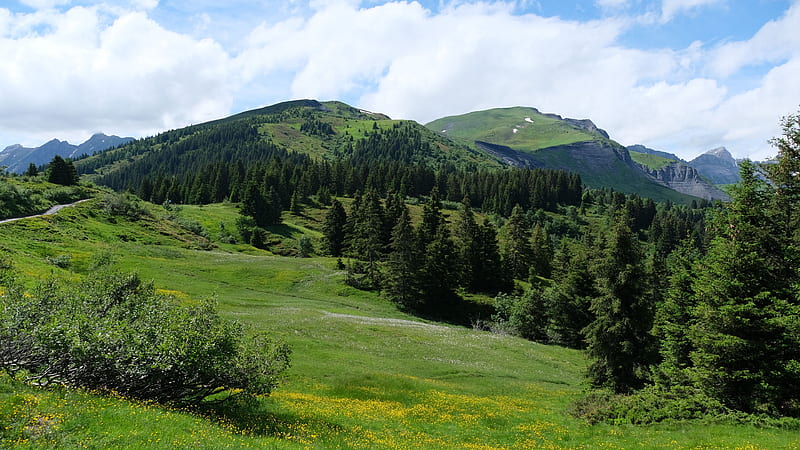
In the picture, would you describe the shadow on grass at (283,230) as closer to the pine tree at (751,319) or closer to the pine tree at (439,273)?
the pine tree at (439,273)

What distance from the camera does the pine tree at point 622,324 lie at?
101 feet

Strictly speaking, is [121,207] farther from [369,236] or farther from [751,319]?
[751,319]

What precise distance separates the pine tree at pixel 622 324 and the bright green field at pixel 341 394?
4.06 meters

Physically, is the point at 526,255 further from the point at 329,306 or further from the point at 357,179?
the point at 357,179

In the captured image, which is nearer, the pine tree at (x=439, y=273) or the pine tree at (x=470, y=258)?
the pine tree at (x=439, y=273)

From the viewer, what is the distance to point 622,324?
30.6m

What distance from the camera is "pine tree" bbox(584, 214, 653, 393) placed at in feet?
101

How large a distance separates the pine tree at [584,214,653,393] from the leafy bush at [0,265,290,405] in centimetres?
2447

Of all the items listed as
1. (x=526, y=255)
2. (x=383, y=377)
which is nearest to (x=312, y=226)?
(x=526, y=255)

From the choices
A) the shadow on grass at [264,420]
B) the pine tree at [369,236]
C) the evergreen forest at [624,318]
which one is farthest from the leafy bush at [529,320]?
the shadow on grass at [264,420]

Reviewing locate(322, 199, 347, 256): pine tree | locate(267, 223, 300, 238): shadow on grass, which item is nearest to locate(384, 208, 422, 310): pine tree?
locate(322, 199, 347, 256): pine tree

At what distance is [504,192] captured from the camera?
655 ft

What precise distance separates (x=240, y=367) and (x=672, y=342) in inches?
1248

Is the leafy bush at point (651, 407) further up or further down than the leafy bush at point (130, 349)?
further down
